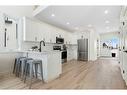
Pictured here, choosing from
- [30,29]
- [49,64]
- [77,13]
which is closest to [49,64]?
[49,64]

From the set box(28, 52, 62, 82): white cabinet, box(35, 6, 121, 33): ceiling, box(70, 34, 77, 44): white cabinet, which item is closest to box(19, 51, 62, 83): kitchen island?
box(28, 52, 62, 82): white cabinet

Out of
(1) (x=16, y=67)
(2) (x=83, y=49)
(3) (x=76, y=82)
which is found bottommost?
(3) (x=76, y=82)

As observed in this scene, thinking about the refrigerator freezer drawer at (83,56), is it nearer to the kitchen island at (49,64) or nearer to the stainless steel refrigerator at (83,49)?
the stainless steel refrigerator at (83,49)

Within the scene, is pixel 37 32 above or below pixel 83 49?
above

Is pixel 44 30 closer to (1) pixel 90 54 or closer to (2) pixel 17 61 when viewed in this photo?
(2) pixel 17 61

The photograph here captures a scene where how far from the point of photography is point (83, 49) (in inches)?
324

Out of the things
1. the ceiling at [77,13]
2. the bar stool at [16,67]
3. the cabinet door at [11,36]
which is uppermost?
the ceiling at [77,13]

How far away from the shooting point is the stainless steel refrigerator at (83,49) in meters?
8.15

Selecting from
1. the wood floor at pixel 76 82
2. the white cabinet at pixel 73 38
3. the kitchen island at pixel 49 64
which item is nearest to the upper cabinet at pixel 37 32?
the kitchen island at pixel 49 64

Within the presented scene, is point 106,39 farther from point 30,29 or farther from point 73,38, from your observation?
point 30,29

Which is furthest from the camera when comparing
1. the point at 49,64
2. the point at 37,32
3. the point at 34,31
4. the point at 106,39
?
the point at 106,39

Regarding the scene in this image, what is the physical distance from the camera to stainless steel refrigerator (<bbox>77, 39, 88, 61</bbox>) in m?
8.15

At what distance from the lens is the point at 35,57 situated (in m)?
3.79

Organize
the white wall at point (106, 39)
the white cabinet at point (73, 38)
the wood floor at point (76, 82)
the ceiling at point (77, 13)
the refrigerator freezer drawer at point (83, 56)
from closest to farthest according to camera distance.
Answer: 1. the wood floor at point (76, 82)
2. the ceiling at point (77, 13)
3. the refrigerator freezer drawer at point (83, 56)
4. the white cabinet at point (73, 38)
5. the white wall at point (106, 39)
